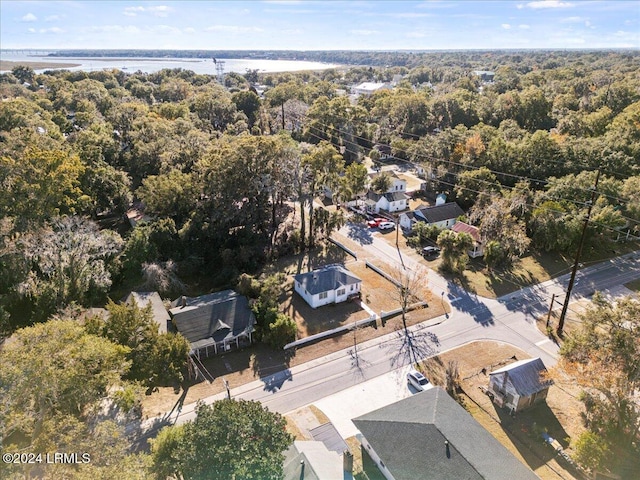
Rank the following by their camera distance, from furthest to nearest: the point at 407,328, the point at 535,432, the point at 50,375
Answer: the point at 407,328, the point at 535,432, the point at 50,375

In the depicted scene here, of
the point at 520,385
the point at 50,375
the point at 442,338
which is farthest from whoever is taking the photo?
the point at 442,338

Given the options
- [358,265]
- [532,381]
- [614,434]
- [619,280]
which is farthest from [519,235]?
[614,434]

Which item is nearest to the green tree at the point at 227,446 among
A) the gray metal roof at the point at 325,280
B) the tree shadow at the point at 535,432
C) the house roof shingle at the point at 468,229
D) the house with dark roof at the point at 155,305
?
the house with dark roof at the point at 155,305

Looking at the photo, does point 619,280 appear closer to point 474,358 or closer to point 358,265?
point 474,358

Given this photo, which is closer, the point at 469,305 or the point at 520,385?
the point at 520,385

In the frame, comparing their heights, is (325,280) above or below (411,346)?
above

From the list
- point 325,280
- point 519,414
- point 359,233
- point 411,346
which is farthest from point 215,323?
point 359,233

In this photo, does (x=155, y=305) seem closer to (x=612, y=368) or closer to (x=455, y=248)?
(x=455, y=248)

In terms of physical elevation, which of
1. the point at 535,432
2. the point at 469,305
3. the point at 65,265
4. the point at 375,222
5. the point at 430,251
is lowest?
the point at 535,432
